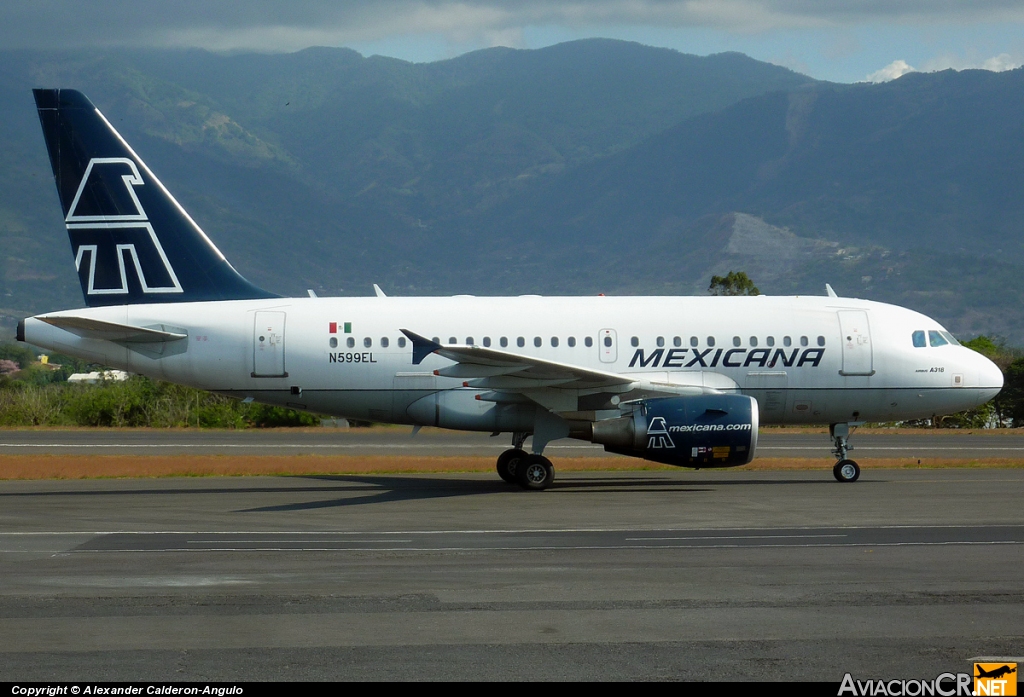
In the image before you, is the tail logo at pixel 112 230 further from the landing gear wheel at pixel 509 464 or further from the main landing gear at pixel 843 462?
the main landing gear at pixel 843 462

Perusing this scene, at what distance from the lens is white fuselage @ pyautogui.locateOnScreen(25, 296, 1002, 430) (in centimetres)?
2428

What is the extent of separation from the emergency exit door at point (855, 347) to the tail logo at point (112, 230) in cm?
1438

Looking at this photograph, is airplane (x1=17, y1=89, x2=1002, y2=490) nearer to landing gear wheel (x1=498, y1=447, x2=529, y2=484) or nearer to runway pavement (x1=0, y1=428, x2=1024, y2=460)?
landing gear wheel (x1=498, y1=447, x2=529, y2=484)

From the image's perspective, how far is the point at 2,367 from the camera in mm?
120250

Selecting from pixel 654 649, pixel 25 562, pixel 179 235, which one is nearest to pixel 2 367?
pixel 179 235

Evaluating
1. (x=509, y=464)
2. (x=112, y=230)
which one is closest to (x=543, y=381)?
(x=509, y=464)

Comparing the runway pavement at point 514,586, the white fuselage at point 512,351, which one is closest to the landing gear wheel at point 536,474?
the runway pavement at point 514,586

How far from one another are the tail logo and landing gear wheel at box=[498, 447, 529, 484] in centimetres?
814

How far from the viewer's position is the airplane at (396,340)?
955 inches

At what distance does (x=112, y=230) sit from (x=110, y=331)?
2.24m

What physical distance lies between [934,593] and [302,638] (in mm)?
6602

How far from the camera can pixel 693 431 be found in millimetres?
21922

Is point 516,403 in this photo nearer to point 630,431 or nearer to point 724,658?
point 630,431

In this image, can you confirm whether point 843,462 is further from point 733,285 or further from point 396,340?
point 733,285
